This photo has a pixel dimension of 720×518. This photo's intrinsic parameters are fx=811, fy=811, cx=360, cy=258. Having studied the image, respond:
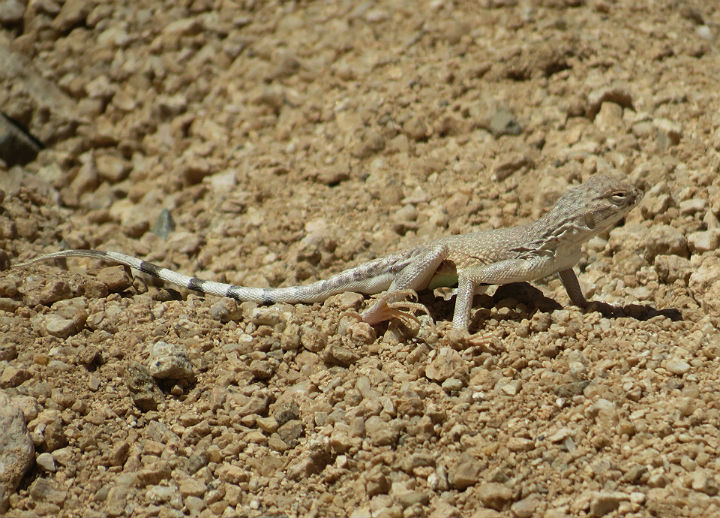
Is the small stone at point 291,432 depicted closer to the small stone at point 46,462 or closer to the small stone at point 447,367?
the small stone at point 447,367

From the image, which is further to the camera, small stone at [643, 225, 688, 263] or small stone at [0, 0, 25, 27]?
small stone at [0, 0, 25, 27]

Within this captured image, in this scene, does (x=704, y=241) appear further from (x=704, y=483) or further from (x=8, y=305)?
(x=8, y=305)

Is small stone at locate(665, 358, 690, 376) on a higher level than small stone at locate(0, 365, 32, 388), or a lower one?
lower

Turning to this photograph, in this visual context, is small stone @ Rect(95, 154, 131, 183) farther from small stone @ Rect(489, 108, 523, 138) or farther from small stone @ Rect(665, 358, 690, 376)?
small stone @ Rect(665, 358, 690, 376)

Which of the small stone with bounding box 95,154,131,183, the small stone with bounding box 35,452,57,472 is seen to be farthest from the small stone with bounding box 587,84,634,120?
the small stone with bounding box 35,452,57,472

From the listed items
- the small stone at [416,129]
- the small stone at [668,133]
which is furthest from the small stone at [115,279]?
the small stone at [668,133]

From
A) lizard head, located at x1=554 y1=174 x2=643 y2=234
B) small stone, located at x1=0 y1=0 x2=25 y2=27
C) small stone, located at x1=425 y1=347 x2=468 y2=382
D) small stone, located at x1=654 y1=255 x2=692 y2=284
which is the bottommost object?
small stone, located at x1=654 y1=255 x2=692 y2=284

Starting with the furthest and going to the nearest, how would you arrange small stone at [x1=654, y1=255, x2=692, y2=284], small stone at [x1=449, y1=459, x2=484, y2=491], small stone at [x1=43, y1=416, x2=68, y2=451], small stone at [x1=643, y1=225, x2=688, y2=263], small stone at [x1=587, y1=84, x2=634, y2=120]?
small stone at [x1=587, y1=84, x2=634, y2=120]
small stone at [x1=643, y1=225, x2=688, y2=263]
small stone at [x1=654, y1=255, x2=692, y2=284]
small stone at [x1=43, y1=416, x2=68, y2=451]
small stone at [x1=449, y1=459, x2=484, y2=491]
